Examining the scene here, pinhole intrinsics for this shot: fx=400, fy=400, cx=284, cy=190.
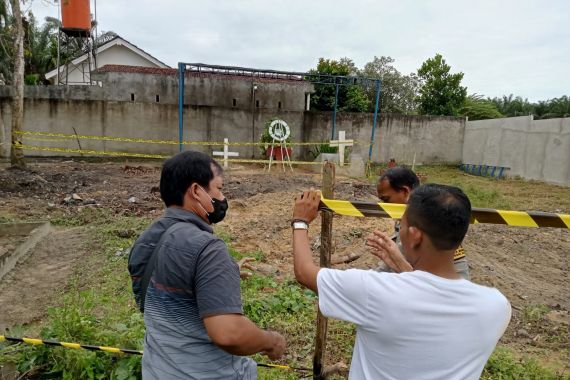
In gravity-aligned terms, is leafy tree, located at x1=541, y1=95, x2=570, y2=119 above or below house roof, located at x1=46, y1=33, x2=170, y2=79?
below

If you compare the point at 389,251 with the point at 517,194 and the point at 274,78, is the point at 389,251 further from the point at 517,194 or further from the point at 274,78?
the point at 274,78

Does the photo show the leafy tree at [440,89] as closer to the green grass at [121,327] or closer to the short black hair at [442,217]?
the green grass at [121,327]

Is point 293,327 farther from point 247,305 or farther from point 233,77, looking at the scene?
point 233,77

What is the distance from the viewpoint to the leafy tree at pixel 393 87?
28641 millimetres

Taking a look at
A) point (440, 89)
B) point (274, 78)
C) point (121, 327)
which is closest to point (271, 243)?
Result: point (121, 327)

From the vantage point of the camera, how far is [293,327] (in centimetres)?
378

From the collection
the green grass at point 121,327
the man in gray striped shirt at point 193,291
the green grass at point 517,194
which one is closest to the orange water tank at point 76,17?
the green grass at point 517,194

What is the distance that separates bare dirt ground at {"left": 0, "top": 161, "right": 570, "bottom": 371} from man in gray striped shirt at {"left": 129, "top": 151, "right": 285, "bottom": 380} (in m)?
3.33

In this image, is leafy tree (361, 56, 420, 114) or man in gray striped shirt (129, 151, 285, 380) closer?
man in gray striped shirt (129, 151, 285, 380)

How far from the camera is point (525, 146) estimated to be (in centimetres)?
1622

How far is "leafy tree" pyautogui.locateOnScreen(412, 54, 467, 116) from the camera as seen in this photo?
21719 millimetres

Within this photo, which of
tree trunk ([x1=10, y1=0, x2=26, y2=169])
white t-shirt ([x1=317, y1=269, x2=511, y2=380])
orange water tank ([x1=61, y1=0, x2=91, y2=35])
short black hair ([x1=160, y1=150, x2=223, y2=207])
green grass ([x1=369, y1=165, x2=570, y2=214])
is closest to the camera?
white t-shirt ([x1=317, y1=269, x2=511, y2=380])

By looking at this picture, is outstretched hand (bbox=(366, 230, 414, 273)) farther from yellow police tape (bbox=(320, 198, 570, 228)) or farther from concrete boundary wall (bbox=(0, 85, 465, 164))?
concrete boundary wall (bbox=(0, 85, 465, 164))

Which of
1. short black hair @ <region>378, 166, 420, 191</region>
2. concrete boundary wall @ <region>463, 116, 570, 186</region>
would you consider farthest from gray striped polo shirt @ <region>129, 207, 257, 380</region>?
concrete boundary wall @ <region>463, 116, 570, 186</region>
